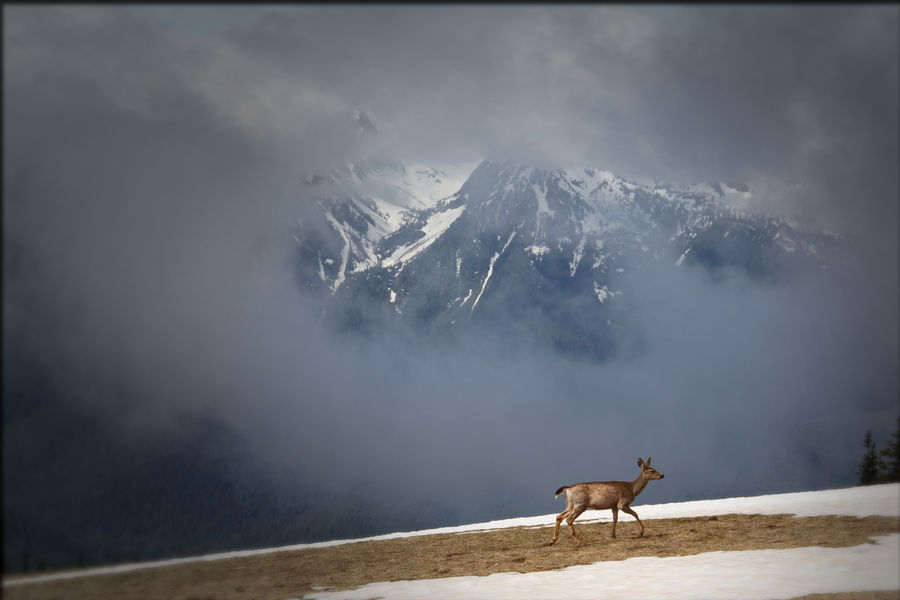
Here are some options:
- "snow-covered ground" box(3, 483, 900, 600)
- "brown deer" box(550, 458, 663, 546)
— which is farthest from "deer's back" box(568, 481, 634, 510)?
"snow-covered ground" box(3, 483, 900, 600)

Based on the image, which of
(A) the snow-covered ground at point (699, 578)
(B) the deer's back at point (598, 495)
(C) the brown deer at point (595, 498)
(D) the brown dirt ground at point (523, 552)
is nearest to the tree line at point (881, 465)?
(D) the brown dirt ground at point (523, 552)

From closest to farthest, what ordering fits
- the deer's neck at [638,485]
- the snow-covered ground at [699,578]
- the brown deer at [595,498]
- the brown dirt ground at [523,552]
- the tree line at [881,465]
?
the brown dirt ground at [523,552] < the snow-covered ground at [699,578] < the brown deer at [595,498] < the deer's neck at [638,485] < the tree line at [881,465]

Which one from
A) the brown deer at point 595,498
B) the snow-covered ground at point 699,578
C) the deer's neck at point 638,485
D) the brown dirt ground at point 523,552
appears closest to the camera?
the brown dirt ground at point 523,552

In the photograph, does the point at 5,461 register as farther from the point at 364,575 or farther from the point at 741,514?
the point at 741,514

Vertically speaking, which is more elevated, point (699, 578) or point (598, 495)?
point (598, 495)

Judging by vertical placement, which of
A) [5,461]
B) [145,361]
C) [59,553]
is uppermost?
[145,361]

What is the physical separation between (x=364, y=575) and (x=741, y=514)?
22.8 metres

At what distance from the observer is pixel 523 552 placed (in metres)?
28.2

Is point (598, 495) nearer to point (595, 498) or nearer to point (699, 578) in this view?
point (595, 498)

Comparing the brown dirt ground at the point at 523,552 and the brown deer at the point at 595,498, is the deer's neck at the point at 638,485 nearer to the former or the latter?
the brown deer at the point at 595,498

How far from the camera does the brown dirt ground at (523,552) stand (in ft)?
51.8

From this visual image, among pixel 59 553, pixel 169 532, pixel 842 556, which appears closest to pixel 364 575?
pixel 169 532

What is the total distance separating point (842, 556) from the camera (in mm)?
19922

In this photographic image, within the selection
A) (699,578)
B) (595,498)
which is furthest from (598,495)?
(699,578)
